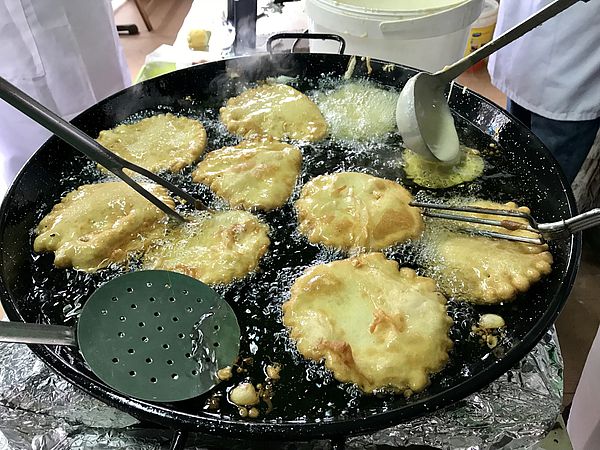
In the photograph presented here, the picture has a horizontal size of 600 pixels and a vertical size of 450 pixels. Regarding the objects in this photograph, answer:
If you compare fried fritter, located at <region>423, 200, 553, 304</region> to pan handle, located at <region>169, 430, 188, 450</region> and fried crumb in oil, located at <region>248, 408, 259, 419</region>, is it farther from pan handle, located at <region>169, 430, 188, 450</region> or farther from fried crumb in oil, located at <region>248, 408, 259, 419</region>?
pan handle, located at <region>169, 430, 188, 450</region>

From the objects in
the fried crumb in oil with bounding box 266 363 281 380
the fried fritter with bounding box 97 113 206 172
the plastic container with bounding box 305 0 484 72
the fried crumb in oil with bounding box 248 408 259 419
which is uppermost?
the plastic container with bounding box 305 0 484 72

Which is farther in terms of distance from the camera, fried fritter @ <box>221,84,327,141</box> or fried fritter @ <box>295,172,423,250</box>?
fried fritter @ <box>221,84,327,141</box>

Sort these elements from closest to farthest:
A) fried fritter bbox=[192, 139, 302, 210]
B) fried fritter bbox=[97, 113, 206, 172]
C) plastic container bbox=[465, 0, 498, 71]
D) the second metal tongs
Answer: the second metal tongs → fried fritter bbox=[192, 139, 302, 210] → fried fritter bbox=[97, 113, 206, 172] → plastic container bbox=[465, 0, 498, 71]

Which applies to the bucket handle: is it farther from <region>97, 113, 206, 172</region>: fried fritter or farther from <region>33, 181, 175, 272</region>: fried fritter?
<region>33, 181, 175, 272</region>: fried fritter

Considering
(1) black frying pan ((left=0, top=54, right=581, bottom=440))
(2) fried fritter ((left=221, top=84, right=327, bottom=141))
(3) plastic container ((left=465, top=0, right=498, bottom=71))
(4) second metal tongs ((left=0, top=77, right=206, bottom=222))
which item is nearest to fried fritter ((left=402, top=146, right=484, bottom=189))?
(1) black frying pan ((left=0, top=54, right=581, bottom=440))

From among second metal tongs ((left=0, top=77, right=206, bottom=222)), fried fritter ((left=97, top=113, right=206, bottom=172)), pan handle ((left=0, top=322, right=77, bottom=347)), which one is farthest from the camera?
fried fritter ((left=97, top=113, right=206, bottom=172))

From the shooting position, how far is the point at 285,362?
44.4 inches

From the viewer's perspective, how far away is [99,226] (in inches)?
54.0

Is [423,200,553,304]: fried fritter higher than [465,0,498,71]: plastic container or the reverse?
higher

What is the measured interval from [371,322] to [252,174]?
575 mm

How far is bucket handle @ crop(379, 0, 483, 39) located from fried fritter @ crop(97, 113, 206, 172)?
730mm

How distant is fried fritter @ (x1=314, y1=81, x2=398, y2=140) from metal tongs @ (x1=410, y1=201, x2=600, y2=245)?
377 millimetres

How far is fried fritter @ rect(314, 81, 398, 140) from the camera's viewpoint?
1.68 m

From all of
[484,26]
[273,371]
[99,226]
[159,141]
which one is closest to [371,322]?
[273,371]
